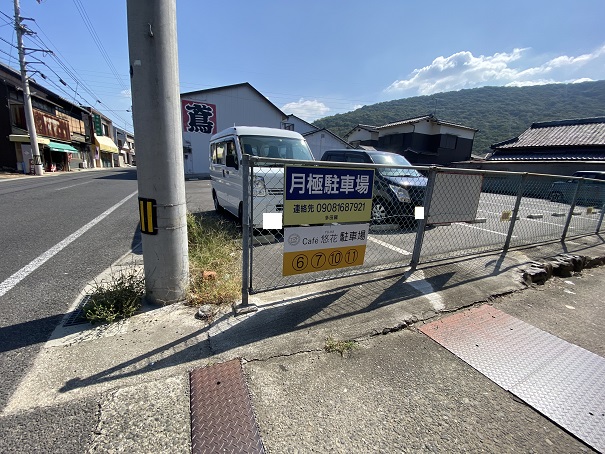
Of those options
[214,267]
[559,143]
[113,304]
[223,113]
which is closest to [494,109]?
[559,143]

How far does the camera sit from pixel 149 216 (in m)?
2.39

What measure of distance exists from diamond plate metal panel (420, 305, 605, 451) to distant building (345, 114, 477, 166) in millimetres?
26331

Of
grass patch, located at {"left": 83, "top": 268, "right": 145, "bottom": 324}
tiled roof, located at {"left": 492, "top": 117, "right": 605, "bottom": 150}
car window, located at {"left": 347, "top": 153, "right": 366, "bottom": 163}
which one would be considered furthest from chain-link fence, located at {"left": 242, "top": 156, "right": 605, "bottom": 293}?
tiled roof, located at {"left": 492, "top": 117, "right": 605, "bottom": 150}

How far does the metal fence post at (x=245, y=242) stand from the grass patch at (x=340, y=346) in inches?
31.5

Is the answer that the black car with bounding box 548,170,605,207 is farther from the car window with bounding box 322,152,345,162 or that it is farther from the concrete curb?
the car window with bounding box 322,152,345,162

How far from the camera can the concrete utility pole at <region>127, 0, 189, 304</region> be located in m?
2.16

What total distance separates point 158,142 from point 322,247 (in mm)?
1729

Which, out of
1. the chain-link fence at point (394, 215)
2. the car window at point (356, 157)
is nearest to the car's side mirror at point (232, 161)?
the chain-link fence at point (394, 215)

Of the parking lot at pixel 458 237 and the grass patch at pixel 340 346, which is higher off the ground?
the parking lot at pixel 458 237

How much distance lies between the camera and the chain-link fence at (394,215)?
249cm

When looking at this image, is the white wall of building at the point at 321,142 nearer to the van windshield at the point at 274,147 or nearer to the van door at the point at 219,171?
the van door at the point at 219,171

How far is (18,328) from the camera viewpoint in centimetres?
226

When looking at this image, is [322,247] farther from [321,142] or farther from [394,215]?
[321,142]

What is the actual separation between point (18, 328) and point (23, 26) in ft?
91.4
